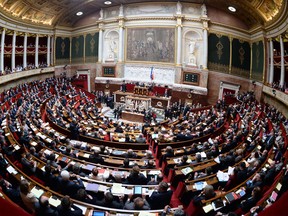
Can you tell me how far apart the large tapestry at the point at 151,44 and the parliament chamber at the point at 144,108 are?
11cm

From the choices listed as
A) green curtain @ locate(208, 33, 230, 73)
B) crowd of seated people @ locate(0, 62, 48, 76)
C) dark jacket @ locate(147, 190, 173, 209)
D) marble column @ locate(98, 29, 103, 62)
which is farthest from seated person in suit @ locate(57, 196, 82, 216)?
marble column @ locate(98, 29, 103, 62)

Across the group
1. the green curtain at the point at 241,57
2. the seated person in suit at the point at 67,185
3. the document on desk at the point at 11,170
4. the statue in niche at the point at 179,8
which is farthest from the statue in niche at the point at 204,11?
the document on desk at the point at 11,170

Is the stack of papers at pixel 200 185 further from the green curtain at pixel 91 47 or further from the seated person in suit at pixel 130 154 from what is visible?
the green curtain at pixel 91 47

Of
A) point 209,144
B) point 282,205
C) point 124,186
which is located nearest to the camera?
point 282,205

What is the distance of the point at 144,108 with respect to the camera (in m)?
20.5

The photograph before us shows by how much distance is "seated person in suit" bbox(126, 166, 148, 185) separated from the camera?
234 inches

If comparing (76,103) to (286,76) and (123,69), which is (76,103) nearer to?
(123,69)

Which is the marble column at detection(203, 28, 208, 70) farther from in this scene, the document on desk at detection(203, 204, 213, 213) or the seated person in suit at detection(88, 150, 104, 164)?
the document on desk at detection(203, 204, 213, 213)

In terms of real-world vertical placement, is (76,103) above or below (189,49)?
below

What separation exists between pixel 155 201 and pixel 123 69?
21.6 metres

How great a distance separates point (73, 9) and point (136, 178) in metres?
24.8

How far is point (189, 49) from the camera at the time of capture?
912 inches

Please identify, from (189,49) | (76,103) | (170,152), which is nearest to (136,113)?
(76,103)

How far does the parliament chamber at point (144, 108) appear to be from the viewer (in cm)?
527
